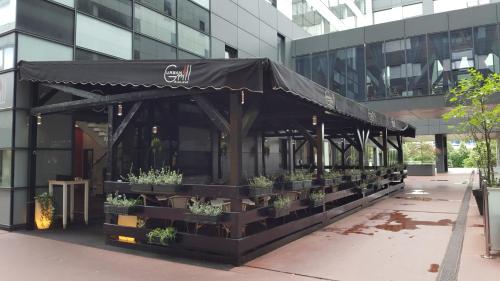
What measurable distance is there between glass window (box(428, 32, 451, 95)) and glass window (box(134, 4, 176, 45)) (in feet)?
36.1

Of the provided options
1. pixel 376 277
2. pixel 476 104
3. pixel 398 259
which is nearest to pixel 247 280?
pixel 376 277

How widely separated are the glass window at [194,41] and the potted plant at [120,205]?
23.5 ft

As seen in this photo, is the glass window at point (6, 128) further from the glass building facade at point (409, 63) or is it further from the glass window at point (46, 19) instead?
the glass building facade at point (409, 63)

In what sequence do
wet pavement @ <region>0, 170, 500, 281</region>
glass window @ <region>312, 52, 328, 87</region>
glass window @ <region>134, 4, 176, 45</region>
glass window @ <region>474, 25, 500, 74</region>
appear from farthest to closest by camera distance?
1. glass window @ <region>312, 52, 328, 87</region>
2. glass window @ <region>474, 25, 500, 74</region>
3. glass window @ <region>134, 4, 176, 45</region>
4. wet pavement @ <region>0, 170, 500, 281</region>

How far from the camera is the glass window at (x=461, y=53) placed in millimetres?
15969

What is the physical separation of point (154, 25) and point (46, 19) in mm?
3516

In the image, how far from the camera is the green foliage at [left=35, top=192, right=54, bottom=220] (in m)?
7.70

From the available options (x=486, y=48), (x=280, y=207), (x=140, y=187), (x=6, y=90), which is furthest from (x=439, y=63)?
(x=6, y=90)

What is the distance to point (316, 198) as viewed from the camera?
726cm

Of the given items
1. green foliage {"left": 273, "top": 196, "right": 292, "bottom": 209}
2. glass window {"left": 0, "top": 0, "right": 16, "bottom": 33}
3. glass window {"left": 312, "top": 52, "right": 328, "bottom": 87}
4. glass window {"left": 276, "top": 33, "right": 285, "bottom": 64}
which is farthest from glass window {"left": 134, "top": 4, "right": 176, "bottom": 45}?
glass window {"left": 312, "top": 52, "right": 328, "bottom": 87}

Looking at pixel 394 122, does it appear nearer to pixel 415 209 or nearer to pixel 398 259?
pixel 415 209

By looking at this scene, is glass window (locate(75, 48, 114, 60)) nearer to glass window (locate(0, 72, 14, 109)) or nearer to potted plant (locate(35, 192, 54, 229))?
glass window (locate(0, 72, 14, 109))

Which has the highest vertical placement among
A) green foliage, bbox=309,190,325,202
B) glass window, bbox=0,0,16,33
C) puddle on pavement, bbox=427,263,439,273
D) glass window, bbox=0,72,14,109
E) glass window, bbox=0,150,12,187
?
glass window, bbox=0,0,16,33

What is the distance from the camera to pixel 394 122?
12477mm
